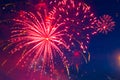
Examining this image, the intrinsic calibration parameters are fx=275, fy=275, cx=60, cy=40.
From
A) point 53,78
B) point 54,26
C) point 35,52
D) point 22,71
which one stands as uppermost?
point 54,26

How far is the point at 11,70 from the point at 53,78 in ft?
8.20

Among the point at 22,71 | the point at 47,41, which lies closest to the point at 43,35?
the point at 47,41

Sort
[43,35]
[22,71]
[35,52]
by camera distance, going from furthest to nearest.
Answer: [22,71] < [35,52] < [43,35]

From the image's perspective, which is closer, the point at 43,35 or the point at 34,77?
the point at 43,35

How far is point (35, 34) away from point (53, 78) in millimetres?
3883

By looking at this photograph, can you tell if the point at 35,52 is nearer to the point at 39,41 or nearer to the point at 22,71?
the point at 39,41

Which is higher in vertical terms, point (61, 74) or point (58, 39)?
point (58, 39)

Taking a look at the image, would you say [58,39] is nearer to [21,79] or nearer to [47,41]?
[47,41]

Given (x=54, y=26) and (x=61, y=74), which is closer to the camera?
(x=54, y=26)

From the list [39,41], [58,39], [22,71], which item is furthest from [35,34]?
[22,71]

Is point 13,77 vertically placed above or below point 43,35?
below

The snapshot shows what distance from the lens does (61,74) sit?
15.8m

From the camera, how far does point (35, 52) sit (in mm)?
13352

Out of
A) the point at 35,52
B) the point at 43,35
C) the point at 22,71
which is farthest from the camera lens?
the point at 22,71
